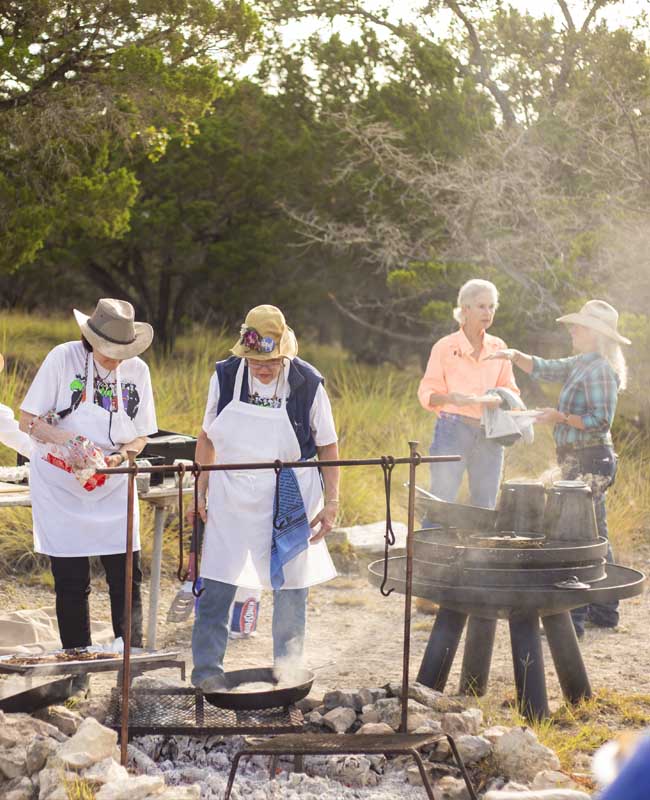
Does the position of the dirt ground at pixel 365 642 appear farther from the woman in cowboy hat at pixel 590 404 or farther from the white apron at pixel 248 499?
the white apron at pixel 248 499

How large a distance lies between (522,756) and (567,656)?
122 centimetres

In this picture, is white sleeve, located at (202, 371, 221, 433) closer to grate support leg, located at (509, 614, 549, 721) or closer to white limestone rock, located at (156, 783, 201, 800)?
grate support leg, located at (509, 614, 549, 721)

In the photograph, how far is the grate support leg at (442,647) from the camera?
15.9ft

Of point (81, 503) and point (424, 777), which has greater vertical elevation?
point (81, 503)

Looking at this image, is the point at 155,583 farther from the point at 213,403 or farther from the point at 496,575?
the point at 496,575

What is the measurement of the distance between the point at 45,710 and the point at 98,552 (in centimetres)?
75

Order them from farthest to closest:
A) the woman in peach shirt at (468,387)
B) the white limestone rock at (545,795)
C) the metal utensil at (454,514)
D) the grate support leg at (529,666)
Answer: the woman in peach shirt at (468,387), the metal utensil at (454,514), the grate support leg at (529,666), the white limestone rock at (545,795)

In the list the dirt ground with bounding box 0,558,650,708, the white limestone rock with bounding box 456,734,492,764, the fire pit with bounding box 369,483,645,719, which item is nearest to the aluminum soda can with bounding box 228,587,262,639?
the dirt ground with bounding box 0,558,650,708

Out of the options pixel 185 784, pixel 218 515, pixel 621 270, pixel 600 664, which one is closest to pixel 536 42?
pixel 621 270

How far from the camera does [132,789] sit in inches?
128

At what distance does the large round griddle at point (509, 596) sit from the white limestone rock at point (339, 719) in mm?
559

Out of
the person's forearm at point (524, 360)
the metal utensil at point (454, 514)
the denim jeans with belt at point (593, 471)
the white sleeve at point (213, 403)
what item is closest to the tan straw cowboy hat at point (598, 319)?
the person's forearm at point (524, 360)

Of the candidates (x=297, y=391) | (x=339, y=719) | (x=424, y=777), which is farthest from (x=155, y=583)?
(x=424, y=777)

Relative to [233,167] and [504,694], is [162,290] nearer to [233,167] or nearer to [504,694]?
[233,167]
